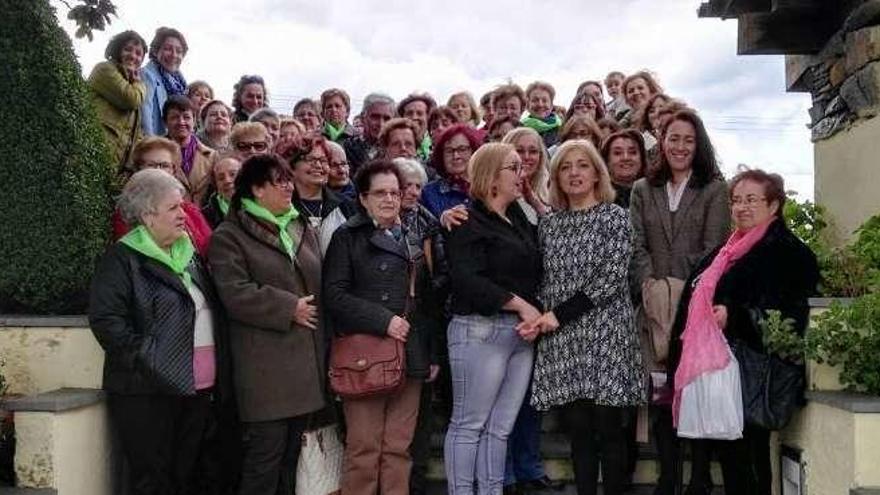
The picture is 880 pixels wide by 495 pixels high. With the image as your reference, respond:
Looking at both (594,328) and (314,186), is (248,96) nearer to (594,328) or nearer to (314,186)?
(314,186)

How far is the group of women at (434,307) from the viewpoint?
4.34 meters

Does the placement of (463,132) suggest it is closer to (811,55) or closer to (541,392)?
(541,392)

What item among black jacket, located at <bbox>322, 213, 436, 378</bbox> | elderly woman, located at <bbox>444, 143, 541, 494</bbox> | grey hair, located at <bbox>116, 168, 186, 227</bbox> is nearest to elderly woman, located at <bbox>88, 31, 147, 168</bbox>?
grey hair, located at <bbox>116, 168, 186, 227</bbox>

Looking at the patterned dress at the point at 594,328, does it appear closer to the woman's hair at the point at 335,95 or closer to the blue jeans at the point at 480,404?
the blue jeans at the point at 480,404

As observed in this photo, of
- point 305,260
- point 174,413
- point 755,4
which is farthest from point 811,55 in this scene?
point 174,413

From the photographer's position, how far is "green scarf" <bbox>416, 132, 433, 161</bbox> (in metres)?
6.79

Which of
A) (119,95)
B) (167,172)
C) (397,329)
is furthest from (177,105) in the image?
(397,329)

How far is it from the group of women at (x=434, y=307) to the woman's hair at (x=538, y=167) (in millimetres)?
316

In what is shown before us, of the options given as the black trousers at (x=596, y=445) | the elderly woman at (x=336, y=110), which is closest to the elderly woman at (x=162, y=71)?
the elderly woman at (x=336, y=110)

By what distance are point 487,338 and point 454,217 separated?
62 centimetres

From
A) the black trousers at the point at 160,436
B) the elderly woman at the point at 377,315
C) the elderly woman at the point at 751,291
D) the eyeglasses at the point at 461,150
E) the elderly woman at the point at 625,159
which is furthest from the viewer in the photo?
the elderly woman at the point at 625,159

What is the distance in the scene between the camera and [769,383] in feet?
14.6

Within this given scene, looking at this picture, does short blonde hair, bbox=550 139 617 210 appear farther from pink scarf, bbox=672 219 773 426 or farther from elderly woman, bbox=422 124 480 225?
elderly woman, bbox=422 124 480 225

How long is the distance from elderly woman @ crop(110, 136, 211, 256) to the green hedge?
0.36 ft
